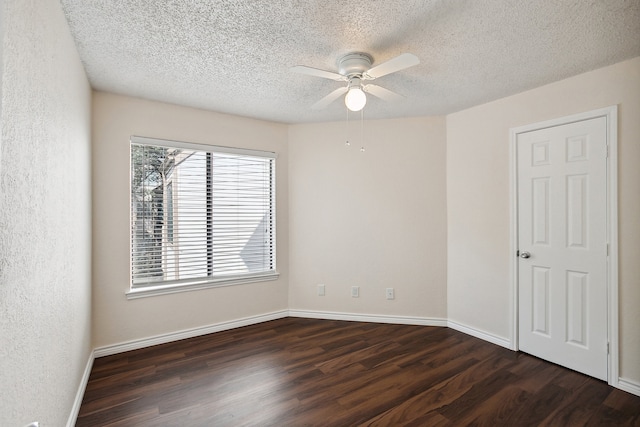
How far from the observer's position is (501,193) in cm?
308

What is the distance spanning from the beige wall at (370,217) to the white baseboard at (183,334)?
42cm

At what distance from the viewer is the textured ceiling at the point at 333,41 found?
1726mm

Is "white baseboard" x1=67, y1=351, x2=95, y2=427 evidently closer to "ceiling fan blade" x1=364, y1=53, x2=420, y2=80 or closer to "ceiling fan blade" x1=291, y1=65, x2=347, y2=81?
"ceiling fan blade" x1=291, y1=65, x2=347, y2=81

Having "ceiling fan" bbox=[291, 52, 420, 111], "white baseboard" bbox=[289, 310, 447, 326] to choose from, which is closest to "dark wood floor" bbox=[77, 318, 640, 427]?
"white baseboard" bbox=[289, 310, 447, 326]

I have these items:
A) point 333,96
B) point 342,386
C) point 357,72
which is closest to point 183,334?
point 342,386

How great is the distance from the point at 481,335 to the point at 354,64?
2.99 meters

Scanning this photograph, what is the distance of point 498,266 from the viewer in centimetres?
311

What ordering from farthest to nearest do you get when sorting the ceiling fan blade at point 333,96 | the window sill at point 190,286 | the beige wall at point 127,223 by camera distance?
the window sill at point 190,286, the beige wall at point 127,223, the ceiling fan blade at point 333,96

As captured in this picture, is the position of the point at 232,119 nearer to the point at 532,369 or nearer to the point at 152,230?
the point at 152,230

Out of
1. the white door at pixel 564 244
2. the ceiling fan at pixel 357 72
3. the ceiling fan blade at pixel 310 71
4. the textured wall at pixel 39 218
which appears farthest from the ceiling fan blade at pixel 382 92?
the textured wall at pixel 39 218

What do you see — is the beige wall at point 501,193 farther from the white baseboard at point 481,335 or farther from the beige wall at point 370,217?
the beige wall at point 370,217

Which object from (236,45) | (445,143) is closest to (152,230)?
(236,45)

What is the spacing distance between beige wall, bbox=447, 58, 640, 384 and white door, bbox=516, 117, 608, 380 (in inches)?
4.9

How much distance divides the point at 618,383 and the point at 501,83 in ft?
8.40
